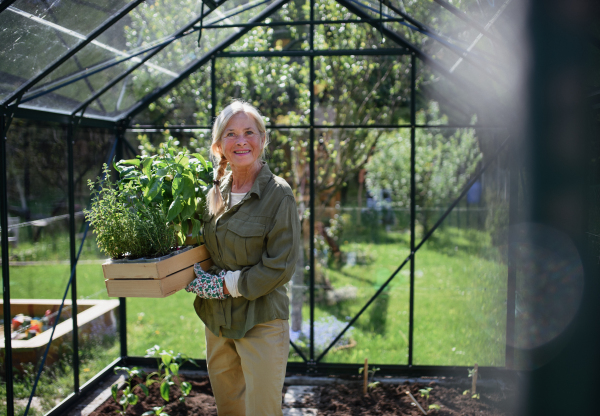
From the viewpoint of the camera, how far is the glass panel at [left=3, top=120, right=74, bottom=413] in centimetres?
296

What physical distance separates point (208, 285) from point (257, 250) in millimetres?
274

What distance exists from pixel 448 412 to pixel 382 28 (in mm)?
2728

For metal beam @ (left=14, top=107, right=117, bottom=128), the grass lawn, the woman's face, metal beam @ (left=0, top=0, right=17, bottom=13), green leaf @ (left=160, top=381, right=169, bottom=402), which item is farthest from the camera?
the grass lawn

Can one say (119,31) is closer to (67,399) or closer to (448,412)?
(67,399)

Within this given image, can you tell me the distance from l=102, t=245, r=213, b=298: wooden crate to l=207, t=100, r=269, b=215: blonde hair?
0.90ft

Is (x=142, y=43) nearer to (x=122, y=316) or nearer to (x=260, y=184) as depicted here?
(x=260, y=184)

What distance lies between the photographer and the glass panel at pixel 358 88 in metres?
5.62

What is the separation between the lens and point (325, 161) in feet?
18.9

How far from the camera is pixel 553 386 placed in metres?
1.66

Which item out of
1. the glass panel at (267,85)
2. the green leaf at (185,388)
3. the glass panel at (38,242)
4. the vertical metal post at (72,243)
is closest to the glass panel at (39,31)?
the glass panel at (38,242)

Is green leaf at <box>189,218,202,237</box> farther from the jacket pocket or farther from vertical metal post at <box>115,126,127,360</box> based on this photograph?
vertical metal post at <box>115,126,127,360</box>

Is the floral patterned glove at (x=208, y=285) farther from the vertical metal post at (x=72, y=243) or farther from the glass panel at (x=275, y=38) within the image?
the glass panel at (x=275, y=38)

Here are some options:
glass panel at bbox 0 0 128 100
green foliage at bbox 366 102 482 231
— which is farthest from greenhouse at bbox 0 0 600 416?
green foliage at bbox 366 102 482 231

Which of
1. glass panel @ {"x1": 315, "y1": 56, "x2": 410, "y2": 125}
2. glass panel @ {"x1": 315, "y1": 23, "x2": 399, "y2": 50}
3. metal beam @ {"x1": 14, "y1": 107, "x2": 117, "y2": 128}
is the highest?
glass panel @ {"x1": 315, "y1": 23, "x2": 399, "y2": 50}
